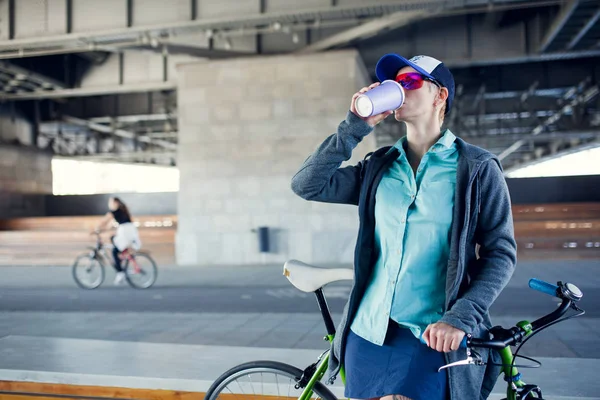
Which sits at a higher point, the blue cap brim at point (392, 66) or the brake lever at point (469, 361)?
the blue cap brim at point (392, 66)

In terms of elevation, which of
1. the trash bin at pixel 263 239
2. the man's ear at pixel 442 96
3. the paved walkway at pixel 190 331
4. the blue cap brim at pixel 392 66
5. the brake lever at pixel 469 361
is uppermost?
the blue cap brim at pixel 392 66

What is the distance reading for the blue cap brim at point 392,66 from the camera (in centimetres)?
207

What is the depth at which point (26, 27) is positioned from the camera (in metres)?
15.7

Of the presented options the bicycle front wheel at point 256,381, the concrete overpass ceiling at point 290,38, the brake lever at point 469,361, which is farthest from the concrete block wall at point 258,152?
the brake lever at point 469,361

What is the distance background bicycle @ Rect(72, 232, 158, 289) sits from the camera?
492 inches

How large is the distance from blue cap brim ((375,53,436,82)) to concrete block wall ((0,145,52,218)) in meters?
28.4

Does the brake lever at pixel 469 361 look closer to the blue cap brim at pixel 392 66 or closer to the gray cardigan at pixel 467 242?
the gray cardigan at pixel 467 242

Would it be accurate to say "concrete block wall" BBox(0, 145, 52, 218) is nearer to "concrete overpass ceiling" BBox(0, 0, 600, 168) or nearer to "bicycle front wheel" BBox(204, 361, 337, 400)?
"concrete overpass ceiling" BBox(0, 0, 600, 168)

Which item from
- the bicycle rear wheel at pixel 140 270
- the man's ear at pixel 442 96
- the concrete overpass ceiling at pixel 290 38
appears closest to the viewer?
the man's ear at pixel 442 96

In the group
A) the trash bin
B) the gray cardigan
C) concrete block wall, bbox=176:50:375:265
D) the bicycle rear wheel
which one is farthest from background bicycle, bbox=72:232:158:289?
the gray cardigan

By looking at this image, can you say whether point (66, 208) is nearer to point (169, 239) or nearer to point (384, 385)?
point (169, 239)

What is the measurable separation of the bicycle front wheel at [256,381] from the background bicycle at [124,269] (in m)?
9.76

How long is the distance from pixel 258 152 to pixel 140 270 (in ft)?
18.7

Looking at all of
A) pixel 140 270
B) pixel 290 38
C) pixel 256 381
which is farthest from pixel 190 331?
pixel 290 38
